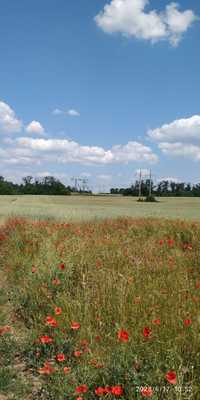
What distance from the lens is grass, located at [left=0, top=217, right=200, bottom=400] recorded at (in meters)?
2.96

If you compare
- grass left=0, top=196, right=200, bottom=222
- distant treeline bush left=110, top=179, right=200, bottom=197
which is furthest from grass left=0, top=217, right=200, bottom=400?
distant treeline bush left=110, top=179, right=200, bottom=197

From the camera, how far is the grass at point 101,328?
2965mm

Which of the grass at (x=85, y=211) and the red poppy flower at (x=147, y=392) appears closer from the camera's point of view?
the red poppy flower at (x=147, y=392)

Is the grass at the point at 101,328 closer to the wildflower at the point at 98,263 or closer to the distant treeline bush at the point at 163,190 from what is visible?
the wildflower at the point at 98,263

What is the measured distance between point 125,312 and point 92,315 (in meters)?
0.37

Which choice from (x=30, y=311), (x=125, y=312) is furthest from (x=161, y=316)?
(x=30, y=311)

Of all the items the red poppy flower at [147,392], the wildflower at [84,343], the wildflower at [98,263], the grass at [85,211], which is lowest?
the grass at [85,211]

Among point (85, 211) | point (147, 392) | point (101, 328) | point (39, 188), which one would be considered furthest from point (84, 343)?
point (39, 188)

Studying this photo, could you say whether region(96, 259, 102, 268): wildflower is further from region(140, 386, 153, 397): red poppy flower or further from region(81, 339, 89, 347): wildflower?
region(140, 386, 153, 397): red poppy flower

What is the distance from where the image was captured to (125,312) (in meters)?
3.95

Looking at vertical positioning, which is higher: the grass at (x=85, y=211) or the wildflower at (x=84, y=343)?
the wildflower at (x=84, y=343)

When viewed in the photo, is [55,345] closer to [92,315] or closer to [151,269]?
[92,315]

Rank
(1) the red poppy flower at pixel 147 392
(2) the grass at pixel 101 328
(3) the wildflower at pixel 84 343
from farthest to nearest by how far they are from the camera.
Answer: (3) the wildflower at pixel 84 343 → (2) the grass at pixel 101 328 → (1) the red poppy flower at pixel 147 392

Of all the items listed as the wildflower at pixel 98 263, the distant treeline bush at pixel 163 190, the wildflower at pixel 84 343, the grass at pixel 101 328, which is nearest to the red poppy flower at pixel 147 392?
the grass at pixel 101 328
